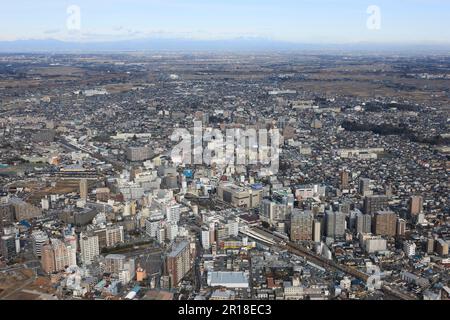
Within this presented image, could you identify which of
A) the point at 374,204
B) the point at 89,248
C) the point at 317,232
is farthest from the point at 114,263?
the point at 374,204

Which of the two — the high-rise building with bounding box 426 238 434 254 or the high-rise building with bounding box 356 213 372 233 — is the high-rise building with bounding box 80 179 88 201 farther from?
the high-rise building with bounding box 426 238 434 254

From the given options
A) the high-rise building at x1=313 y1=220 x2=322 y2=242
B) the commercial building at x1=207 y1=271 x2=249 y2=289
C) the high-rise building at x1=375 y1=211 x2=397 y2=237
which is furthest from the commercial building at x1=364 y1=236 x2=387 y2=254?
the commercial building at x1=207 y1=271 x2=249 y2=289

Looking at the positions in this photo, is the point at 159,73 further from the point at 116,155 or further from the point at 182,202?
the point at 182,202

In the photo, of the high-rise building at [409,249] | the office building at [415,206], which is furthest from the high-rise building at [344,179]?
the high-rise building at [409,249]

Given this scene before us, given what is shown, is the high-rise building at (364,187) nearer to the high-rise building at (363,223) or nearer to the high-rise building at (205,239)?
the high-rise building at (363,223)

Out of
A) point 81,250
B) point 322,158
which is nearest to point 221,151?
point 322,158

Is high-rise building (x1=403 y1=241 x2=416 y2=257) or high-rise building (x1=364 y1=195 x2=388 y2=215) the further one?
high-rise building (x1=364 y1=195 x2=388 y2=215)
